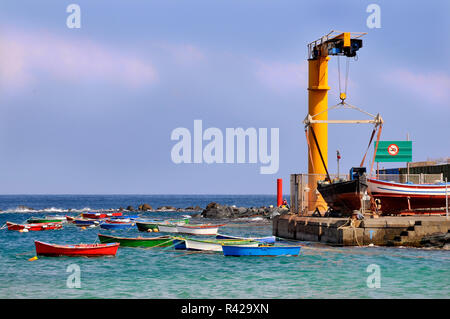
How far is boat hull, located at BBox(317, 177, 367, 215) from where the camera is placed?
36.2 metres

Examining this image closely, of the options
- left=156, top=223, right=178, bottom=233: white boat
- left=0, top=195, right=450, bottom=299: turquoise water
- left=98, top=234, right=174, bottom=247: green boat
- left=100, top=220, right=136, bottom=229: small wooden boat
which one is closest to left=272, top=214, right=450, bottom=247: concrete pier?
left=0, top=195, right=450, bottom=299: turquoise water

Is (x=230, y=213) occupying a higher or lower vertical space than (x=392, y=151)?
lower

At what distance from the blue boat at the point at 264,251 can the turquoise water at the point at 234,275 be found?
347 millimetres

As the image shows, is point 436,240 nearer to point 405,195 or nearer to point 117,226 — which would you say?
Result: point 405,195

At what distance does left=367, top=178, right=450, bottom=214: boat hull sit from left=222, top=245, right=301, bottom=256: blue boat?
8.40 metres

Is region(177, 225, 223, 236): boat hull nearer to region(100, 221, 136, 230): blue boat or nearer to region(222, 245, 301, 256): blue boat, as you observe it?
region(100, 221, 136, 230): blue boat

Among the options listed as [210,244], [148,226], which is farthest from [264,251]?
[148,226]

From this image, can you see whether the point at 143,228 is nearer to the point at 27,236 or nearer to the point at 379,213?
the point at 27,236

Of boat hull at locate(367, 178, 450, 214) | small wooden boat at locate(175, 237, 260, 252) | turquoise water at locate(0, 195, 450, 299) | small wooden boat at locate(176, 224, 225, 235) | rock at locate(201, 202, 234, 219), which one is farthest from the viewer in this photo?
rock at locate(201, 202, 234, 219)

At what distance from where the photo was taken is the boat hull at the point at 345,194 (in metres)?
36.2

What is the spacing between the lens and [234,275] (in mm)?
27656

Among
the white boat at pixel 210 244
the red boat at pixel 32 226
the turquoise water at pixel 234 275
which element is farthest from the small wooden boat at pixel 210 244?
the red boat at pixel 32 226

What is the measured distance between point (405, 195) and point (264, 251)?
10.9 meters
